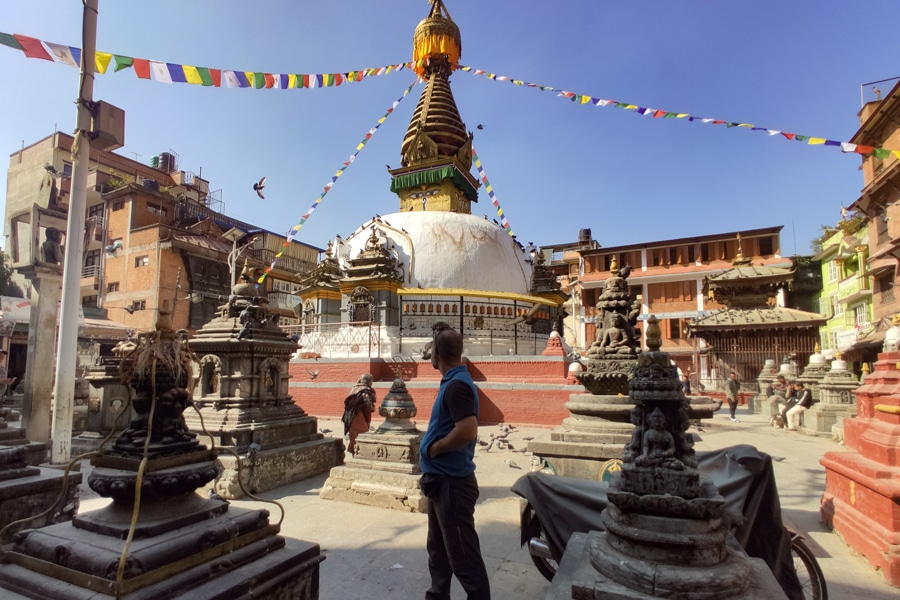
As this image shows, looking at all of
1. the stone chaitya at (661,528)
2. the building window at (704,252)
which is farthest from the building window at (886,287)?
the stone chaitya at (661,528)

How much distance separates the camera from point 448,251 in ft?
65.3

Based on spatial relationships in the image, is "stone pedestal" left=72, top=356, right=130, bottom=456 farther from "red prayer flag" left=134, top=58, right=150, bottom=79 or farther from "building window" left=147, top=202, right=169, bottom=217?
"building window" left=147, top=202, right=169, bottom=217

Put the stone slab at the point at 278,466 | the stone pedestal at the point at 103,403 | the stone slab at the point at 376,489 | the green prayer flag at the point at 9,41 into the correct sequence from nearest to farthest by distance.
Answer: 1. the stone slab at the point at 376,489
2. the stone slab at the point at 278,466
3. the green prayer flag at the point at 9,41
4. the stone pedestal at the point at 103,403

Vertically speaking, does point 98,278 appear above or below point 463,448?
above

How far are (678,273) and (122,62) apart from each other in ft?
101

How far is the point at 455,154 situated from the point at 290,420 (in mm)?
20144

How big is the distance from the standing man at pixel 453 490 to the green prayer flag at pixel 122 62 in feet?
29.5

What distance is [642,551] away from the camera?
6.14ft

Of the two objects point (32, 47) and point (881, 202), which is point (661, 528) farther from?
point (881, 202)

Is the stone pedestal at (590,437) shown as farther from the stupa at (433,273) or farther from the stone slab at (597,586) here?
the stupa at (433,273)

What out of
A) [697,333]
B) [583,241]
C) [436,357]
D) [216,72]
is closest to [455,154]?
[697,333]

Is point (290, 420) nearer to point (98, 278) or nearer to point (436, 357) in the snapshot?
point (436, 357)

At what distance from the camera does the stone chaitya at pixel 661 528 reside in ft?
5.72

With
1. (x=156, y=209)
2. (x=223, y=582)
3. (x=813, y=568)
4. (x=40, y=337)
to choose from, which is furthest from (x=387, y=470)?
(x=156, y=209)
